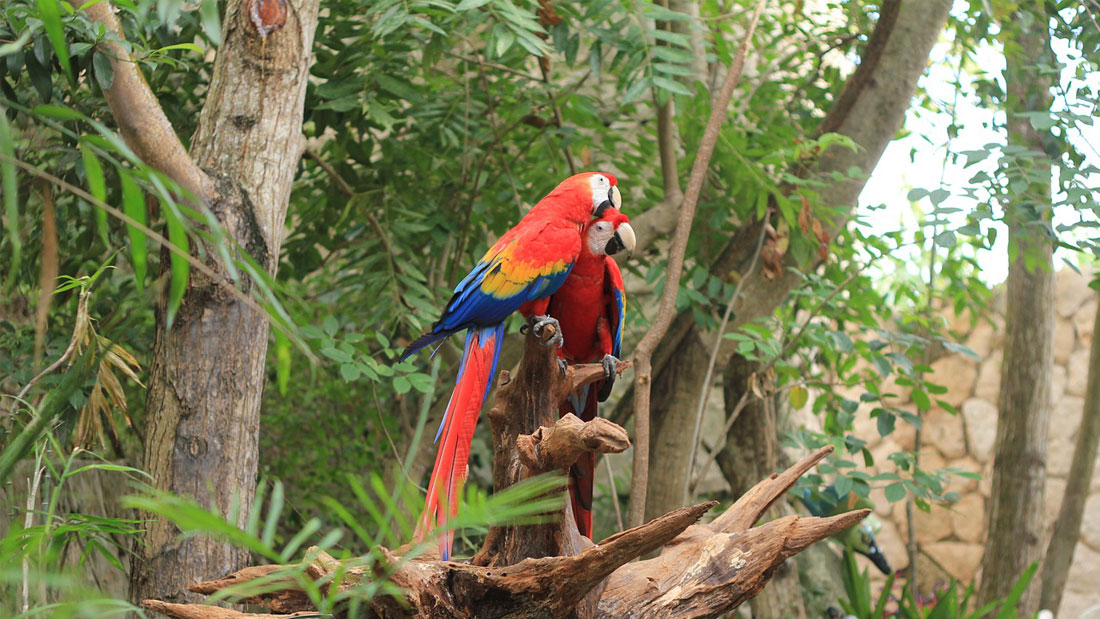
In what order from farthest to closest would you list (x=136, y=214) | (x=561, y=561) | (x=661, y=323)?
1. (x=661, y=323)
2. (x=561, y=561)
3. (x=136, y=214)

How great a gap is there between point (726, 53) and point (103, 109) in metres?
1.43

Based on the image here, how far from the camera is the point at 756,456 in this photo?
254 centimetres

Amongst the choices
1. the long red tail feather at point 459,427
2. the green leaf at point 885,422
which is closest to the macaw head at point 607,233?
the long red tail feather at point 459,427

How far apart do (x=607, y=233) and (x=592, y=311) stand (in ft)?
0.45

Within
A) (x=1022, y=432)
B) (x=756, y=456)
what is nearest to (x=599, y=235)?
(x=756, y=456)

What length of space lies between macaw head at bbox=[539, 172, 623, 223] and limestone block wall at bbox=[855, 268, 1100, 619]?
410 centimetres

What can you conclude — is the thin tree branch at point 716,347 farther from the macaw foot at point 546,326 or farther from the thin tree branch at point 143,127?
the thin tree branch at point 143,127

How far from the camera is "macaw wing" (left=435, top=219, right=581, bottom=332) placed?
4.06ft

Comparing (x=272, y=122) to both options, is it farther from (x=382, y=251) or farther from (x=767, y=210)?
(x=767, y=210)

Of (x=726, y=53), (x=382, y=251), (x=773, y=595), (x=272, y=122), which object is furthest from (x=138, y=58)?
(x=773, y=595)

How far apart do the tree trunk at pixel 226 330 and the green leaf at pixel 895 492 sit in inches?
54.5

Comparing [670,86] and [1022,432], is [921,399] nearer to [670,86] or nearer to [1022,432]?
[1022,432]

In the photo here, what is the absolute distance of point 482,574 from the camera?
934 mm

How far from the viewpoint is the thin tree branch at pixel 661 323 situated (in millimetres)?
1678
